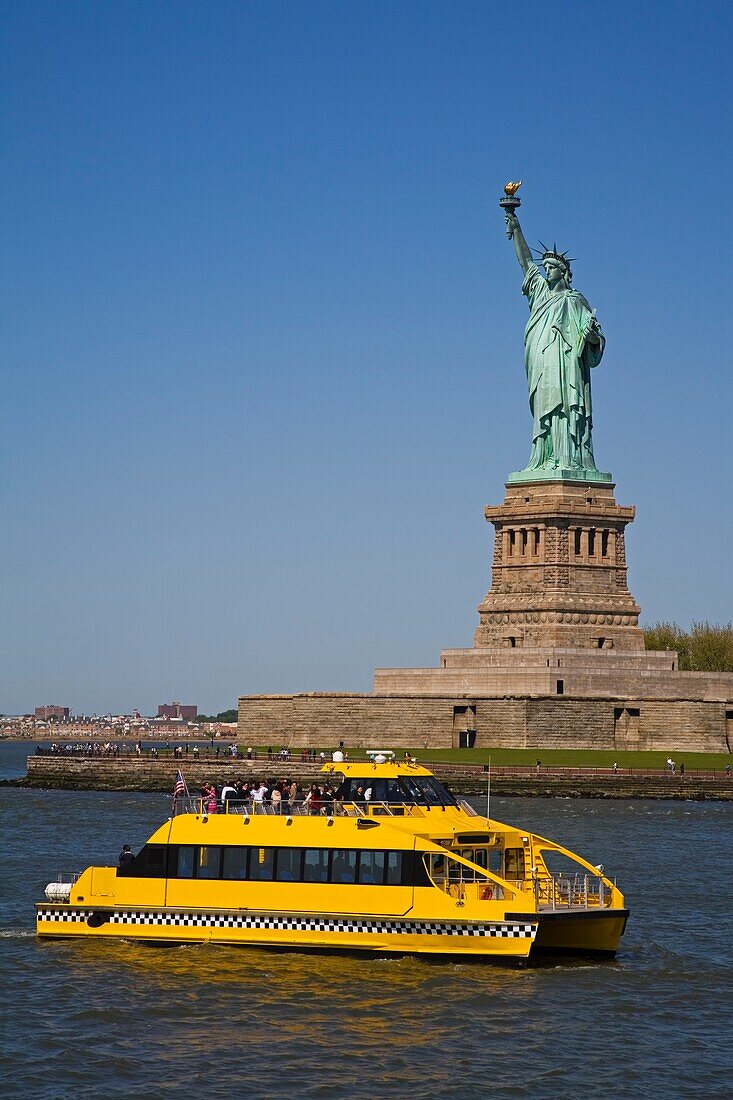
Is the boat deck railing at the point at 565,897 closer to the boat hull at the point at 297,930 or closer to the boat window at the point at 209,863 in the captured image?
the boat hull at the point at 297,930

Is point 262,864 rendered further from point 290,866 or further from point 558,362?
point 558,362

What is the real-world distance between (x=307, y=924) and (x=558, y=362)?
6156cm

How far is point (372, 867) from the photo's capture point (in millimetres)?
33656

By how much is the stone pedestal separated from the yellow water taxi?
5375 cm

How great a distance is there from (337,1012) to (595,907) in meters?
5.89

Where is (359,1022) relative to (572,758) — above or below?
below

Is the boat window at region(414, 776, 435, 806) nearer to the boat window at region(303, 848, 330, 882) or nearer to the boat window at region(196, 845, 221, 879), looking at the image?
the boat window at region(303, 848, 330, 882)

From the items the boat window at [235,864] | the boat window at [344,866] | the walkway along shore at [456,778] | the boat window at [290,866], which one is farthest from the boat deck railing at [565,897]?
the walkway along shore at [456,778]

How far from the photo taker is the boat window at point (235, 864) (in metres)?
34.5

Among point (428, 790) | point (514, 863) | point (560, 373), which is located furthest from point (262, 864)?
point (560, 373)

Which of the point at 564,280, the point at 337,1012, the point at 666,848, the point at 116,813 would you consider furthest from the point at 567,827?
the point at 564,280

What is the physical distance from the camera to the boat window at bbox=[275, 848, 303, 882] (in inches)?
1346

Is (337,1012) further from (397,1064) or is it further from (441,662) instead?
(441,662)

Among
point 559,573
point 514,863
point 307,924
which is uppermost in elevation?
point 559,573
